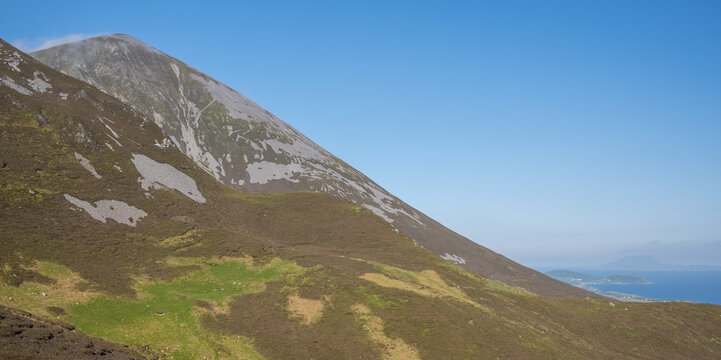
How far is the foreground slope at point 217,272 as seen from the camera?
3262cm

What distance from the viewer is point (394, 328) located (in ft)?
117

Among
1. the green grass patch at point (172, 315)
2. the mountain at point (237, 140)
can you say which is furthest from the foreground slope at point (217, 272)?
the mountain at point (237, 140)

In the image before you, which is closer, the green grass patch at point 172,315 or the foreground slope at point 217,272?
the green grass patch at point 172,315

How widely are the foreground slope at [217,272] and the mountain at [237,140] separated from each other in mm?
65171

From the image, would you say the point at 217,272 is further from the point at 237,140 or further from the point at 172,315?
the point at 237,140

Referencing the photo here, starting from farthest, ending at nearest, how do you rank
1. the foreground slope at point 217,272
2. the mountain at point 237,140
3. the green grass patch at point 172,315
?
the mountain at point 237,140 < the foreground slope at point 217,272 < the green grass patch at point 172,315

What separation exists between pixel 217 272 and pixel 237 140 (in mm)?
114955

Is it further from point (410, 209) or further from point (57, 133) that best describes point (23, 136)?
point (410, 209)

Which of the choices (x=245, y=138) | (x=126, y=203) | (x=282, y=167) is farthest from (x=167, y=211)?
(x=245, y=138)

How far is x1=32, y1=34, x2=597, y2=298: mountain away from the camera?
5202 inches

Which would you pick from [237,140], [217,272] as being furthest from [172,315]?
[237,140]

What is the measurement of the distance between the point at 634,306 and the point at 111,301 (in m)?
67.4

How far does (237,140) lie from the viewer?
151625mm

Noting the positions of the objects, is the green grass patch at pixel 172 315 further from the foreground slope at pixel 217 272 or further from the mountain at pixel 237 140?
the mountain at pixel 237 140
